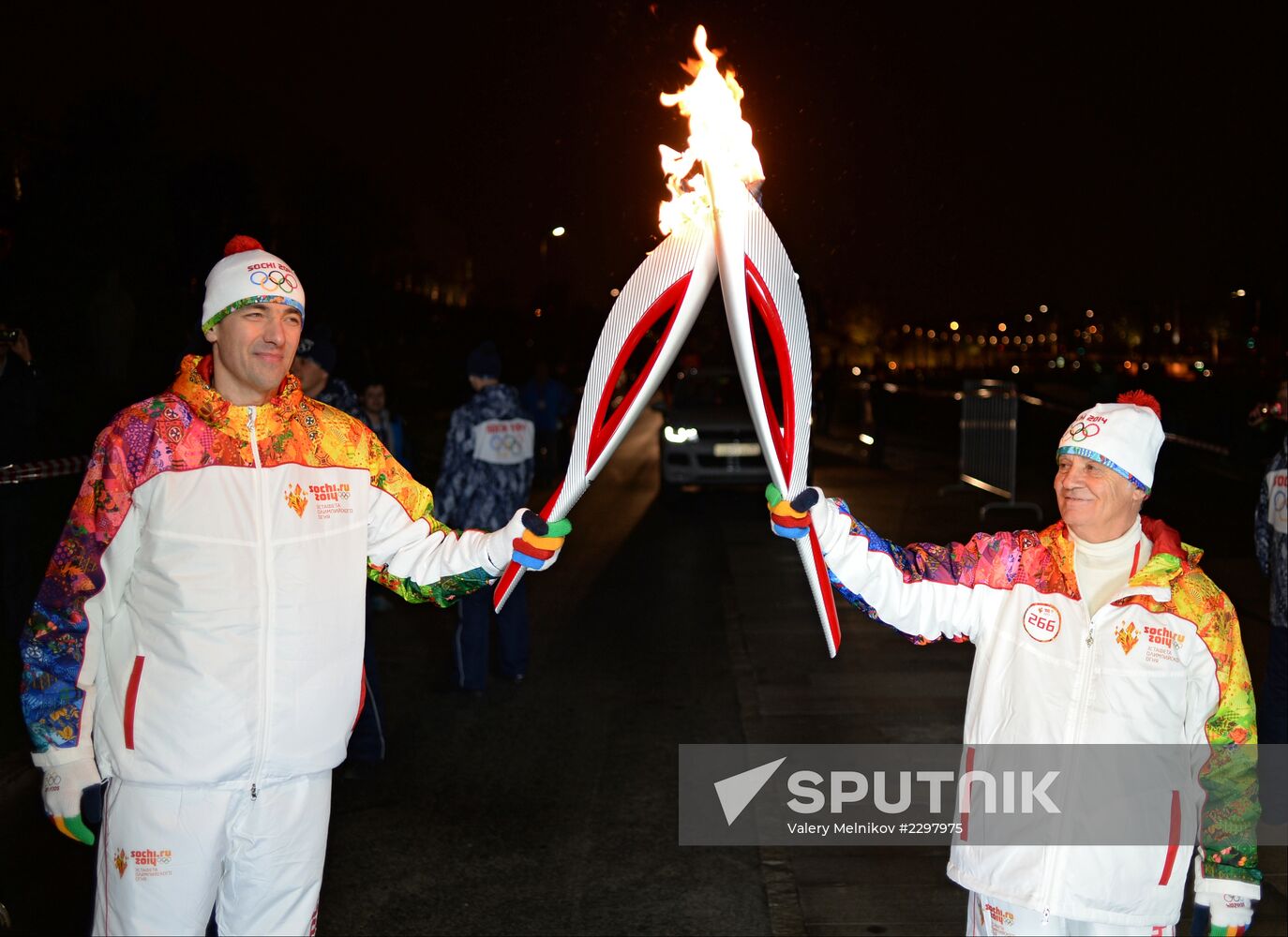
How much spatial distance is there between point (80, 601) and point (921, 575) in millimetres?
1814

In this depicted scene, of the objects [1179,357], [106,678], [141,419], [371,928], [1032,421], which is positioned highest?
[1179,357]

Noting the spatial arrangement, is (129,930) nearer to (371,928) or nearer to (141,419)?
(141,419)

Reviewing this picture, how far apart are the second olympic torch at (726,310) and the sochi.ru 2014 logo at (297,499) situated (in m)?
0.50

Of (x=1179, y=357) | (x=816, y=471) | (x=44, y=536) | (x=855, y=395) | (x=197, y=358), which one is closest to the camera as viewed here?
(x=197, y=358)

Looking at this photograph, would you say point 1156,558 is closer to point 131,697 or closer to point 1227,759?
point 1227,759

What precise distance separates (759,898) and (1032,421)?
2288cm

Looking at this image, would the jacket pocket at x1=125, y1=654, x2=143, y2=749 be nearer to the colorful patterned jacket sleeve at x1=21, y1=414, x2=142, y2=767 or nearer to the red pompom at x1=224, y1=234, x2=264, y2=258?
the colorful patterned jacket sleeve at x1=21, y1=414, x2=142, y2=767

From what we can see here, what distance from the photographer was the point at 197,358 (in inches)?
107

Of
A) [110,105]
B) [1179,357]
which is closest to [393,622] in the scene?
[110,105]

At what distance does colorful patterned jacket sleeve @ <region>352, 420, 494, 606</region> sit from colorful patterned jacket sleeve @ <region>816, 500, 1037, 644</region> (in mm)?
781

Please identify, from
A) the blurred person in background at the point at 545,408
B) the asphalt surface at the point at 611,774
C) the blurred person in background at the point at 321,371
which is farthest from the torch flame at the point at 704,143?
the blurred person in background at the point at 545,408

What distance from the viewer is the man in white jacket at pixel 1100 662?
8.32 ft

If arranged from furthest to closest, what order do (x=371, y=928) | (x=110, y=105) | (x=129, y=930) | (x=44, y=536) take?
1. (x=110, y=105)
2. (x=44, y=536)
3. (x=371, y=928)
4. (x=129, y=930)

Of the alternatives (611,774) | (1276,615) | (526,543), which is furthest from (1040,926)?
(611,774)
